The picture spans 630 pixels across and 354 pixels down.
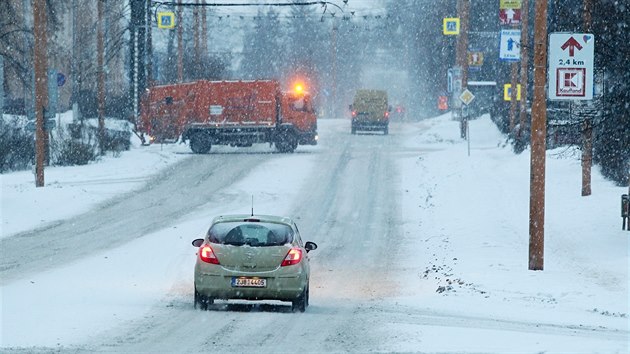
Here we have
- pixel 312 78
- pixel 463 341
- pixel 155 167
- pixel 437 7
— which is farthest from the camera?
pixel 312 78

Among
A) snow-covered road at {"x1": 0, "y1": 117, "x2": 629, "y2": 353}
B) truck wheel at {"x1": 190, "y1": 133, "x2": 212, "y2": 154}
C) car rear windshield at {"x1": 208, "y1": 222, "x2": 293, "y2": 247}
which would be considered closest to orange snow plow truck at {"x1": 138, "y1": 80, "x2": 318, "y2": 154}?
truck wheel at {"x1": 190, "y1": 133, "x2": 212, "y2": 154}

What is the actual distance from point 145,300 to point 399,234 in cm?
1184

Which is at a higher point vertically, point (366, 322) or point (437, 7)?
point (437, 7)

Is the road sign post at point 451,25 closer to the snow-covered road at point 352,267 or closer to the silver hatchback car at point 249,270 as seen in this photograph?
the snow-covered road at point 352,267

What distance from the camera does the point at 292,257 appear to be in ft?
53.7

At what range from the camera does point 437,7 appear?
297 feet

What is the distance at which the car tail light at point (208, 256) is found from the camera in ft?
53.4

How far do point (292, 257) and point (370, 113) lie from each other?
51724 millimetres

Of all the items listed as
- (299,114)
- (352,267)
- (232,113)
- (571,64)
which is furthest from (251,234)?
(299,114)

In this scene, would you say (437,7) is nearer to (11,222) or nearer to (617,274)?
(11,222)

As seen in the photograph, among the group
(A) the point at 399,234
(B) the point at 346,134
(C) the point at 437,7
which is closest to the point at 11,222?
(A) the point at 399,234

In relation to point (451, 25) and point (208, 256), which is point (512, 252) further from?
point (451, 25)

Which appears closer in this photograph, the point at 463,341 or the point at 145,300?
the point at 463,341

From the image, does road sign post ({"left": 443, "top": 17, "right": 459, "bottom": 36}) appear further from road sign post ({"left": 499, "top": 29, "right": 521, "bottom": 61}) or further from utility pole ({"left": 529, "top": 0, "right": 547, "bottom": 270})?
utility pole ({"left": 529, "top": 0, "right": 547, "bottom": 270})
